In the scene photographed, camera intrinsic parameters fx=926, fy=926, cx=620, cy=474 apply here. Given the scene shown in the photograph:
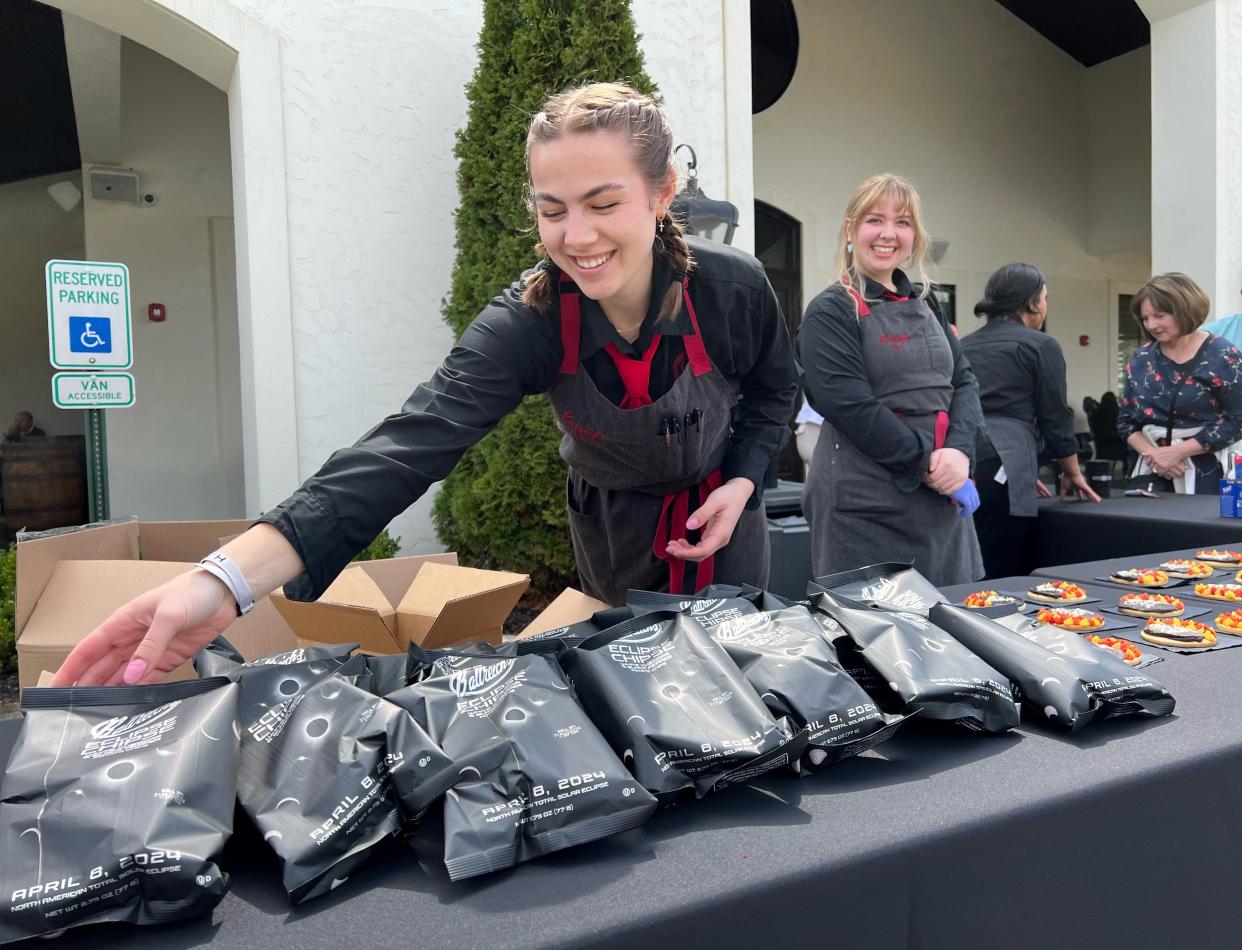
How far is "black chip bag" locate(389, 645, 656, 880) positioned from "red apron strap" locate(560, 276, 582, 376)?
0.76m

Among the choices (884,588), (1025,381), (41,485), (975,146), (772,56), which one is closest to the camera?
(884,588)

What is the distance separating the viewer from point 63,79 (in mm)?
7395

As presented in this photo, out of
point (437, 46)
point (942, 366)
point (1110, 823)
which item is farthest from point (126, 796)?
point (437, 46)

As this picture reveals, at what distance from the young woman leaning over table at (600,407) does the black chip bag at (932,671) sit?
1.96 feet

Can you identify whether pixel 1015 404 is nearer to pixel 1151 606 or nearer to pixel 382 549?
pixel 1151 606

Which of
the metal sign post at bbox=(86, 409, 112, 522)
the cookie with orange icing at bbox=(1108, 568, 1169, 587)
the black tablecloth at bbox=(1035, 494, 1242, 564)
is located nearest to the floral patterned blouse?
the black tablecloth at bbox=(1035, 494, 1242, 564)

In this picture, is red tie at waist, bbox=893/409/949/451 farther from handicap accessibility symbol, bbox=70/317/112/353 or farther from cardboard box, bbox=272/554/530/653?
handicap accessibility symbol, bbox=70/317/112/353

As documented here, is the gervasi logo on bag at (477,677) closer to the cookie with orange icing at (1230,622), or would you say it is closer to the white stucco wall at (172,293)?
the cookie with orange icing at (1230,622)

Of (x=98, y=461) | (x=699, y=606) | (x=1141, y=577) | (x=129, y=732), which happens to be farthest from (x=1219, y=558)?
(x=98, y=461)

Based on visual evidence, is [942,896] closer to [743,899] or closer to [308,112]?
[743,899]

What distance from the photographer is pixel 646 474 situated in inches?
68.4

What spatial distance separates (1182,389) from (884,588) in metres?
3.31

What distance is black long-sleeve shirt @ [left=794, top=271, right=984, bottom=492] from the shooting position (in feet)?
7.93

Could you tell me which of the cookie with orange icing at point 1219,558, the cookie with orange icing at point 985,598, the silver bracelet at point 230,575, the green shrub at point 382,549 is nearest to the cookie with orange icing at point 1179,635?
the cookie with orange icing at point 985,598
